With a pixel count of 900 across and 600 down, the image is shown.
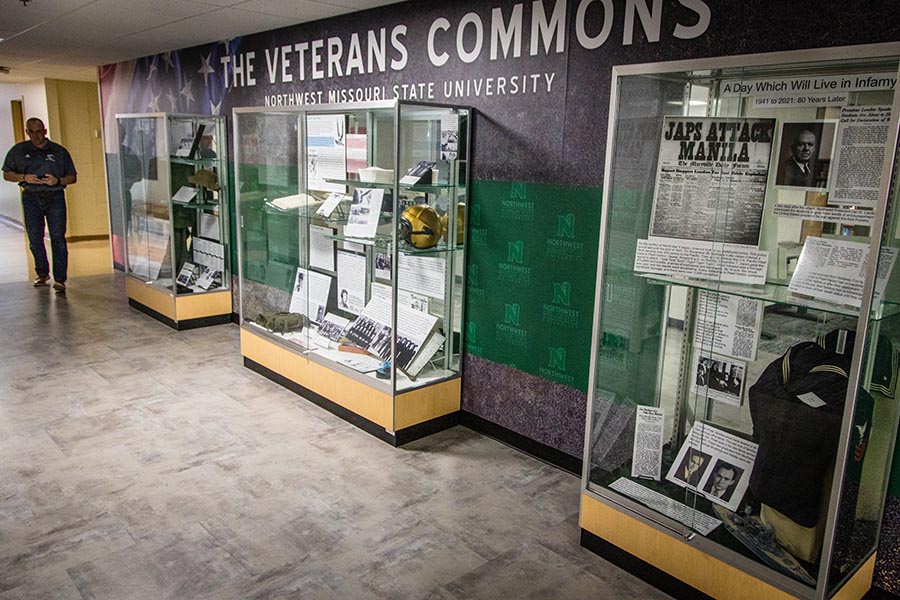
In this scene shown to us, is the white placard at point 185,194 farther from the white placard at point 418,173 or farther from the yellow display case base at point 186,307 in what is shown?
the white placard at point 418,173

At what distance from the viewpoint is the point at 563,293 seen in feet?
11.1

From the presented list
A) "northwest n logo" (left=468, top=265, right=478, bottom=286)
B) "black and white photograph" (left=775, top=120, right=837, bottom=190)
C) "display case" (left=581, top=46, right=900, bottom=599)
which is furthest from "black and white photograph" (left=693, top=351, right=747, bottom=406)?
"northwest n logo" (left=468, top=265, right=478, bottom=286)

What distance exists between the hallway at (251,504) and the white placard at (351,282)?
0.69m

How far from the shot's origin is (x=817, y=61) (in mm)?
1954

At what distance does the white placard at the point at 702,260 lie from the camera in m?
2.32

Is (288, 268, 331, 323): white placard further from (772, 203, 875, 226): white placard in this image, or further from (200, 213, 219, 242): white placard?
(772, 203, 875, 226): white placard

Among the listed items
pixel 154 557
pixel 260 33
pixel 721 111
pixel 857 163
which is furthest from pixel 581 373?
pixel 260 33

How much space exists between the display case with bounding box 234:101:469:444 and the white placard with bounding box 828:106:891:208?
1985mm

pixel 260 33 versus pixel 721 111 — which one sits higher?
pixel 260 33

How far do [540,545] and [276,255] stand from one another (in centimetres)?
292

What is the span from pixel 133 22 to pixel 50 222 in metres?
2.96

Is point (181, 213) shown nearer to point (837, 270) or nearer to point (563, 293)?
point (563, 293)

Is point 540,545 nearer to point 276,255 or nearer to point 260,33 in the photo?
point 276,255

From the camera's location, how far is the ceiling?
4.21 metres
